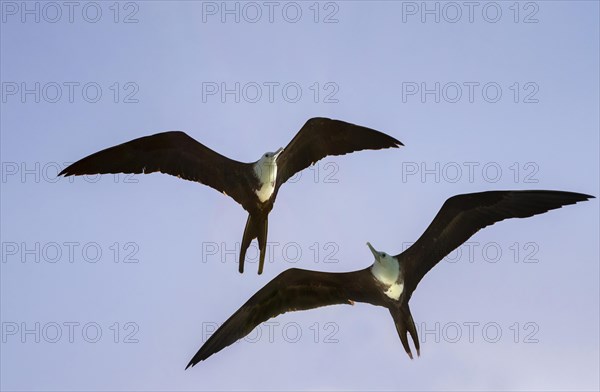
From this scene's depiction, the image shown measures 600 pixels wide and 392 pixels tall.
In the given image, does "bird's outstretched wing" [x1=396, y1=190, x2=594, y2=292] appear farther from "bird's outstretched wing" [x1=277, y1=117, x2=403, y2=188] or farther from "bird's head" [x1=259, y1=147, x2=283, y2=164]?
"bird's head" [x1=259, y1=147, x2=283, y2=164]

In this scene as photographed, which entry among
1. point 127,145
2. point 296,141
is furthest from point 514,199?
point 127,145

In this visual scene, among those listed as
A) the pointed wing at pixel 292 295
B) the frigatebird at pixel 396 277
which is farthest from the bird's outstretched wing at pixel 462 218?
the pointed wing at pixel 292 295

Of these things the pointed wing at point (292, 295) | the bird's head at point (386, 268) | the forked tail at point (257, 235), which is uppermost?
the forked tail at point (257, 235)

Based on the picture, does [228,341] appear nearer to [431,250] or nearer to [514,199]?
[431,250]

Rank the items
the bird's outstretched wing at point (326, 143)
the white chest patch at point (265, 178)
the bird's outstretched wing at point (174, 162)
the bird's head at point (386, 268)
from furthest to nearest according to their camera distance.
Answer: the bird's outstretched wing at point (326, 143)
the white chest patch at point (265, 178)
the bird's outstretched wing at point (174, 162)
the bird's head at point (386, 268)

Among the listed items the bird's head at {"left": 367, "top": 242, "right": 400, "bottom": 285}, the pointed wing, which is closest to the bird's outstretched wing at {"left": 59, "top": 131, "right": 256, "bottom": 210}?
the pointed wing

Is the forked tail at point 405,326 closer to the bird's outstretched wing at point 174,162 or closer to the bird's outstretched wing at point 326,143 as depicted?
the bird's outstretched wing at point 326,143
